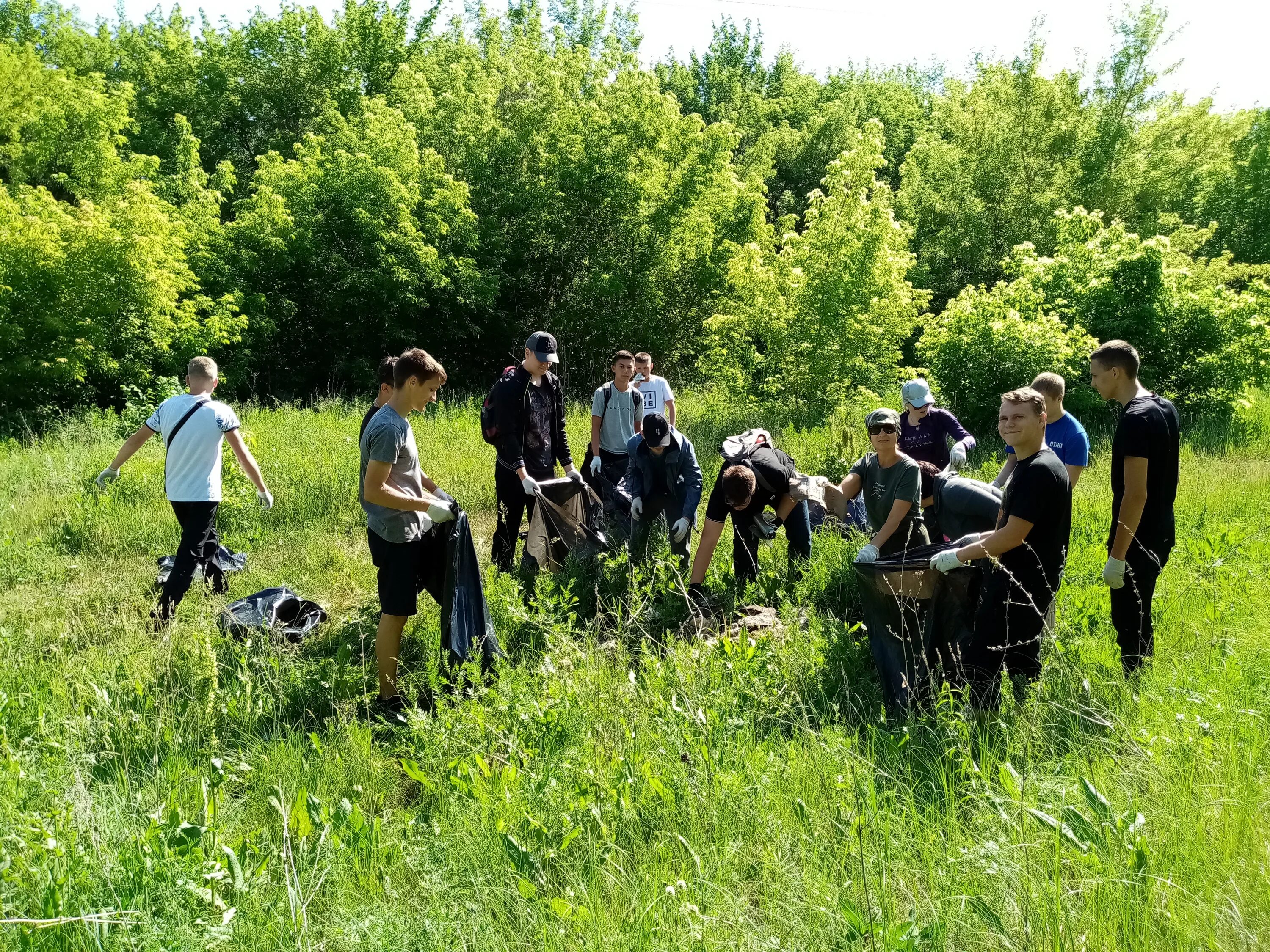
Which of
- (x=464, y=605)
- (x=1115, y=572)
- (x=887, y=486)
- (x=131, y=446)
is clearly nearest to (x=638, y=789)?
(x=464, y=605)

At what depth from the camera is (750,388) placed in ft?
45.2

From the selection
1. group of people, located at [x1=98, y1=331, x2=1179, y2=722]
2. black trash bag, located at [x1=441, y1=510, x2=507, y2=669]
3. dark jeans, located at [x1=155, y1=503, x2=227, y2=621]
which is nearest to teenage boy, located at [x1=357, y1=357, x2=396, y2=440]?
group of people, located at [x1=98, y1=331, x2=1179, y2=722]

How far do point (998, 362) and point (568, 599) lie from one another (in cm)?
802

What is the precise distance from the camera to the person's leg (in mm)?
5492

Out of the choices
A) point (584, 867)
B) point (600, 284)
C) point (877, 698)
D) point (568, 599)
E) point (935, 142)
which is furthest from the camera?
point (935, 142)

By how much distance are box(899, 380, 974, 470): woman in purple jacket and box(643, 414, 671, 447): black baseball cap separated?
1.80 meters

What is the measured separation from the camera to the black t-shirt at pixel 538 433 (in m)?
6.27

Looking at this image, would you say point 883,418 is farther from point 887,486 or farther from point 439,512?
point 439,512

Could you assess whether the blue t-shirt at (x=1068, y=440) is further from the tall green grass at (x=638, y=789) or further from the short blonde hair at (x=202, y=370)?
the short blonde hair at (x=202, y=370)

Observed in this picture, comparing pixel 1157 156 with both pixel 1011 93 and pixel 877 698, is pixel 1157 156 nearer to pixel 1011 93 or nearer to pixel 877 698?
pixel 1011 93

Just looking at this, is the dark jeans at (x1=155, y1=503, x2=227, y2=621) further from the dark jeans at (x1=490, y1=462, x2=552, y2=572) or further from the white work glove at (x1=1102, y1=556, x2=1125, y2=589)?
the white work glove at (x1=1102, y1=556, x2=1125, y2=589)

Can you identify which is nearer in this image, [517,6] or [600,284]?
[600,284]

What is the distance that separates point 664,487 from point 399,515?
2318mm

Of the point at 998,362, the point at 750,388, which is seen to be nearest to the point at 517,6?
the point at 750,388
